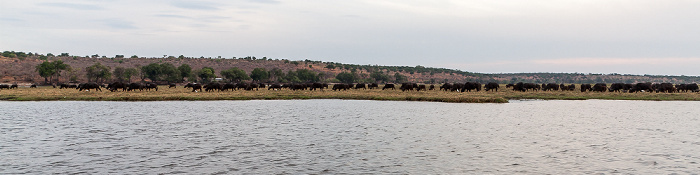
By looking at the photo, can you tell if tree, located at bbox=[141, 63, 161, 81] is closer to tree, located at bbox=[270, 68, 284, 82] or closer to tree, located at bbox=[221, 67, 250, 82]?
tree, located at bbox=[221, 67, 250, 82]

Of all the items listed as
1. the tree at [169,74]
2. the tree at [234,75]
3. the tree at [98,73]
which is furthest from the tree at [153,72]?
the tree at [234,75]

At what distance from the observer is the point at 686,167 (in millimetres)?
15430

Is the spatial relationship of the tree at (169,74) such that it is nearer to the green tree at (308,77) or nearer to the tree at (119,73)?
the tree at (119,73)

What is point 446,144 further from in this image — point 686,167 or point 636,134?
point 636,134

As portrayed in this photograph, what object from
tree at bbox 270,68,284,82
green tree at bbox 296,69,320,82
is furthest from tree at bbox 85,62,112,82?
green tree at bbox 296,69,320,82

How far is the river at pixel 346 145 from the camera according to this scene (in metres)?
15.5

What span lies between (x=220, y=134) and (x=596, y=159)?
14.8 m

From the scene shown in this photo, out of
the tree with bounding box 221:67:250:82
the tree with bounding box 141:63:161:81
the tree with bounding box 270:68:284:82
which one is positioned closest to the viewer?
the tree with bounding box 141:63:161:81

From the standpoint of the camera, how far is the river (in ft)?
50.9

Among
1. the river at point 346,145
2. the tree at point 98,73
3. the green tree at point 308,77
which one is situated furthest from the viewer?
the green tree at point 308,77

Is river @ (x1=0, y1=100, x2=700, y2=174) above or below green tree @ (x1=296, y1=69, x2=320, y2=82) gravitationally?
below

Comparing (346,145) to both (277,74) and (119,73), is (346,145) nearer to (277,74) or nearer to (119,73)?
(119,73)

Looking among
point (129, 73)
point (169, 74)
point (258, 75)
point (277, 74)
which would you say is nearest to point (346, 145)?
point (169, 74)

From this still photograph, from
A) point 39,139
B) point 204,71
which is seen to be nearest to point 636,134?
point 39,139
